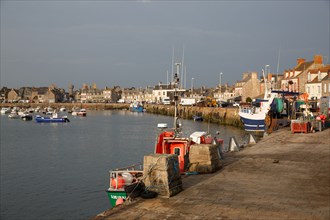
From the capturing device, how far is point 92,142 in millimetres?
50000

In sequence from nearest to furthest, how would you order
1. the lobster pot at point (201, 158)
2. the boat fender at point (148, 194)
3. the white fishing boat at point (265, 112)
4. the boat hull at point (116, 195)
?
the boat fender at point (148, 194)
the boat hull at point (116, 195)
the lobster pot at point (201, 158)
the white fishing boat at point (265, 112)

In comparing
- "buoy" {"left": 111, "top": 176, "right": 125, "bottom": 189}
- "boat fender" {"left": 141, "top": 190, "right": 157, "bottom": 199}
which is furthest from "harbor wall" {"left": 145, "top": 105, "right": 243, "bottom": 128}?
"boat fender" {"left": 141, "top": 190, "right": 157, "bottom": 199}

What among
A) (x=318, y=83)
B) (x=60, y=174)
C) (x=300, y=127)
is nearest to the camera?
(x=60, y=174)

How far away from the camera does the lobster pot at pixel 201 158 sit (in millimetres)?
16891

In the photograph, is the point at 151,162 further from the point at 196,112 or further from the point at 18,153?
the point at 196,112

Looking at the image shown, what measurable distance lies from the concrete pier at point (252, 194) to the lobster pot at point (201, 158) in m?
0.49

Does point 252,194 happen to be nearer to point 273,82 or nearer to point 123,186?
point 123,186

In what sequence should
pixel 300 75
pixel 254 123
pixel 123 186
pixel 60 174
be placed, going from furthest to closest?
1. pixel 300 75
2. pixel 254 123
3. pixel 60 174
4. pixel 123 186

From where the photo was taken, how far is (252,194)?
1329 cm

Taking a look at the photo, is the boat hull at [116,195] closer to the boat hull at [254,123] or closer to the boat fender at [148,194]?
the boat fender at [148,194]

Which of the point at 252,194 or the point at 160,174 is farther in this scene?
the point at 252,194

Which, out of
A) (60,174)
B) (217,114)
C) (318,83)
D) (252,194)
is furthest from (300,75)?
(252,194)

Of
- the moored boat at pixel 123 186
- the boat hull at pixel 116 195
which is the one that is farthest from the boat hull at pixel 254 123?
the boat hull at pixel 116 195

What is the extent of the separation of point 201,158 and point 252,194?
13.6 ft
